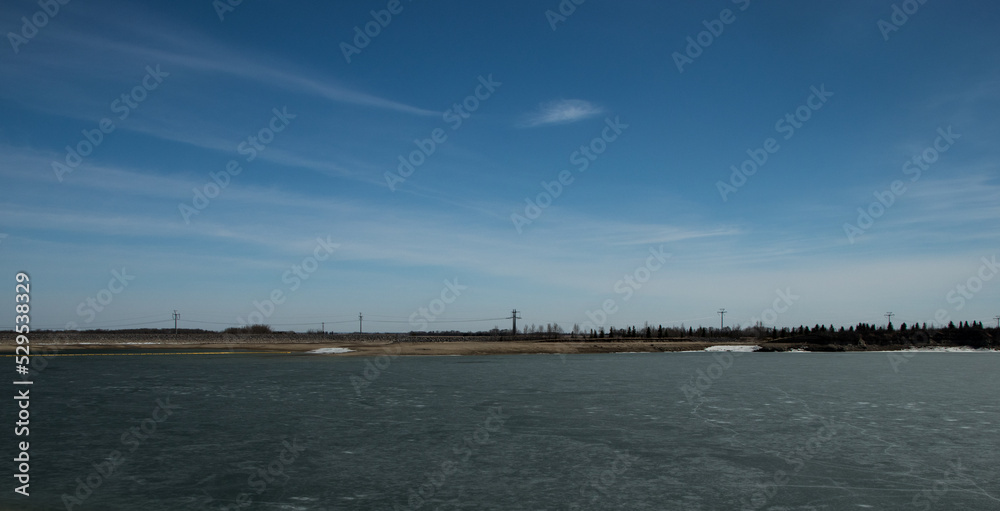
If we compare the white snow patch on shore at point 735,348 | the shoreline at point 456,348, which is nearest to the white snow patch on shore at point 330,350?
the shoreline at point 456,348

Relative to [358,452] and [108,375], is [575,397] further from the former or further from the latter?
[108,375]

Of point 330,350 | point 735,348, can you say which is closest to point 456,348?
point 330,350

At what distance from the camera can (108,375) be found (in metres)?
38.0

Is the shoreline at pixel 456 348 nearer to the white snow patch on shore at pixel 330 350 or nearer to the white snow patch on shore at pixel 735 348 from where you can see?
the white snow patch on shore at pixel 735 348

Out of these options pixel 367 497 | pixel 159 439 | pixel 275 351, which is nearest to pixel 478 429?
pixel 367 497

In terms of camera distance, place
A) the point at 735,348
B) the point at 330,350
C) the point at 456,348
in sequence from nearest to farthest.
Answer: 1. the point at 330,350
2. the point at 456,348
3. the point at 735,348

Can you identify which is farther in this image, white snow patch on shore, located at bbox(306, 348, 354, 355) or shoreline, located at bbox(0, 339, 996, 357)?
shoreline, located at bbox(0, 339, 996, 357)

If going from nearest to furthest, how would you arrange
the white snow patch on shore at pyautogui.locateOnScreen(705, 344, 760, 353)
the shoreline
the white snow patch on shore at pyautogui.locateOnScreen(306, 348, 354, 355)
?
the white snow patch on shore at pyautogui.locateOnScreen(306, 348, 354, 355) → the shoreline → the white snow patch on shore at pyautogui.locateOnScreen(705, 344, 760, 353)

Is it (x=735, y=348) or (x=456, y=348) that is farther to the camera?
(x=735, y=348)

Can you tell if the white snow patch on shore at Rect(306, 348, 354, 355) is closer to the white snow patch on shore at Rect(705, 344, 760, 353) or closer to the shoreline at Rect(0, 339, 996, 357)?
the shoreline at Rect(0, 339, 996, 357)

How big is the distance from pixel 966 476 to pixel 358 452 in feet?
43.8

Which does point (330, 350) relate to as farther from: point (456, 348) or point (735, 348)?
point (735, 348)

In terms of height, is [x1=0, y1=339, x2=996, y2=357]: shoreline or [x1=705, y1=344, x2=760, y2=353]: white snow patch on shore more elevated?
[x1=0, y1=339, x2=996, y2=357]: shoreline

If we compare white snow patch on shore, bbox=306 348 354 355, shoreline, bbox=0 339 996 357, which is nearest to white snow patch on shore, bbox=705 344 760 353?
shoreline, bbox=0 339 996 357
